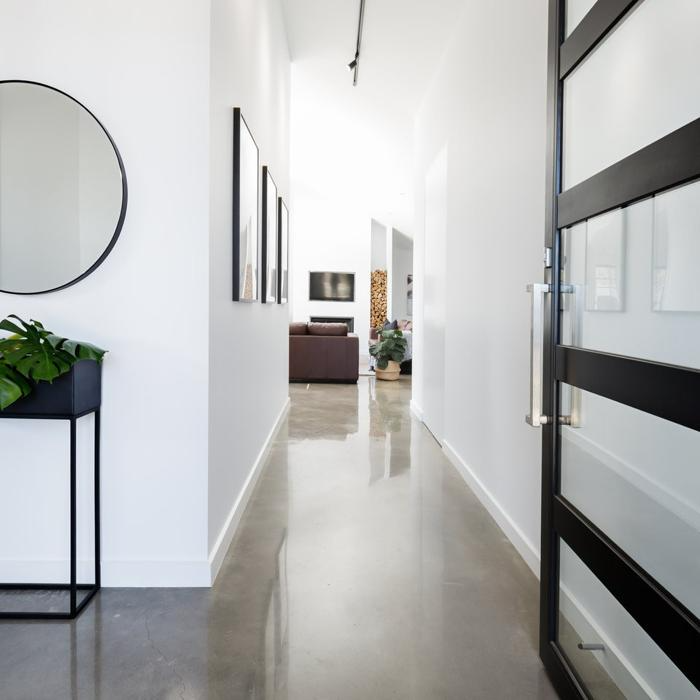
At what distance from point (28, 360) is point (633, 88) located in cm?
183

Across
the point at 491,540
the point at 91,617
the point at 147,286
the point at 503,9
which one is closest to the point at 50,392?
the point at 147,286

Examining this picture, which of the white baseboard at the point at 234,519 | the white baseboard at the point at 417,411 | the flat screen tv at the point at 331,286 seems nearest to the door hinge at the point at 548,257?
the white baseboard at the point at 234,519

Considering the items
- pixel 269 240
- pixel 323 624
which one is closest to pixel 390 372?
pixel 269 240

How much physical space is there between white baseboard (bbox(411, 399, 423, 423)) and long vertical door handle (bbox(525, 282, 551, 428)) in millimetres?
4022

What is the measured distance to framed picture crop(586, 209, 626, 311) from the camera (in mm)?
1297

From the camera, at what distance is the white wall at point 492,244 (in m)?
2.56

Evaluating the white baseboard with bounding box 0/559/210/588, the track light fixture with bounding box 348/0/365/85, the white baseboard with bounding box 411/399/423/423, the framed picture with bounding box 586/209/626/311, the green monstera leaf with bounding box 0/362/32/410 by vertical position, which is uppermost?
the track light fixture with bounding box 348/0/365/85

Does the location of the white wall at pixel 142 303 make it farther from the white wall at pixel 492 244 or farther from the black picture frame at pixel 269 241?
the black picture frame at pixel 269 241

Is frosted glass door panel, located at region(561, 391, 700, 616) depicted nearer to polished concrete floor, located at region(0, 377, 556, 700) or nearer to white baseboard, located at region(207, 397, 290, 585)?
polished concrete floor, located at region(0, 377, 556, 700)

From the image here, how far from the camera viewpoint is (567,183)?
5.29 ft

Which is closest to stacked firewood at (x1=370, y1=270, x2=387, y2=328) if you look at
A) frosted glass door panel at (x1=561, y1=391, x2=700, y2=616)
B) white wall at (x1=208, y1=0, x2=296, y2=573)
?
white wall at (x1=208, y1=0, x2=296, y2=573)

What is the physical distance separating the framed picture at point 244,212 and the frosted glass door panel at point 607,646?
72.4 inches

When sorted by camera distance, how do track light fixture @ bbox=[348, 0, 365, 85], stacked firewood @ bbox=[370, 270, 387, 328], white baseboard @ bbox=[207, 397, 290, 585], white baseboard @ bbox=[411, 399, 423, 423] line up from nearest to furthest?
1. white baseboard @ bbox=[207, 397, 290, 585]
2. track light fixture @ bbox=[348, 0, 365, 85]
3. white baseboard @ bbox=[411, 399, 423, 423]
4. stacked firewood @ bbox=[370, 270, 387, 328]

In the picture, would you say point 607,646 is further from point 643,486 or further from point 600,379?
point 600,379
